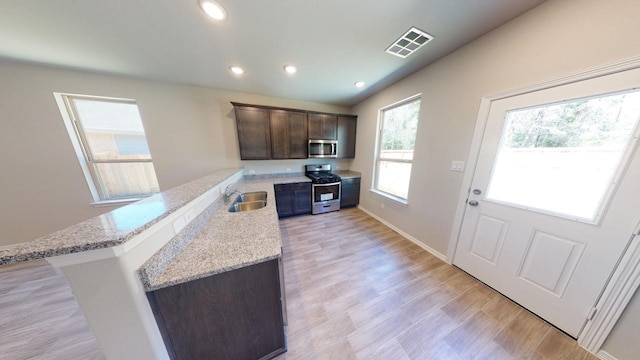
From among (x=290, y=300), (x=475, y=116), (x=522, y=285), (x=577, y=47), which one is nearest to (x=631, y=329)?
(x=522, y=285)

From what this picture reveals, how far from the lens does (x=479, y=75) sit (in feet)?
5.45

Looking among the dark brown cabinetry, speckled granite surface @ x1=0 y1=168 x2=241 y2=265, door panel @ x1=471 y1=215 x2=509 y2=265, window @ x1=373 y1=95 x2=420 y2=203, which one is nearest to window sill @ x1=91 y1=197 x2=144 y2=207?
the dark brown cabinetry

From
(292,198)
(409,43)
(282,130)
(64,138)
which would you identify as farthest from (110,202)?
(409,43)

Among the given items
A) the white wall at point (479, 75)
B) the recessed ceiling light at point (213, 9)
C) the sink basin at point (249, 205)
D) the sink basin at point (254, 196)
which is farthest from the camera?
the sink basin at point (254, 196)

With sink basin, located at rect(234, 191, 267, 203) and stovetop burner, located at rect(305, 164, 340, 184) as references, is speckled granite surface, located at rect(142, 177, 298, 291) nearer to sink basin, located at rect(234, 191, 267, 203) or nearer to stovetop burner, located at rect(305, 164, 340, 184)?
sink basin, located at rect(234, 191, 267, 203)

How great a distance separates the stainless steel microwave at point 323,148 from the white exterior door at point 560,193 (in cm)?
231

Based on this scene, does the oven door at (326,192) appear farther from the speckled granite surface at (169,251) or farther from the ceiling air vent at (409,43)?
the ceiling air vent at (409,43)

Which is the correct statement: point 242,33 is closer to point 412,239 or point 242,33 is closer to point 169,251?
point 169,251

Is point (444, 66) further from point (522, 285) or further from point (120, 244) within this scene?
point (120, 244)

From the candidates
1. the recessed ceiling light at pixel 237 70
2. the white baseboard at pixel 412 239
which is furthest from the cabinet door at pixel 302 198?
the recessed ceiling light at pixel 237 70

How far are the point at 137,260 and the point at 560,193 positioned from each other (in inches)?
112

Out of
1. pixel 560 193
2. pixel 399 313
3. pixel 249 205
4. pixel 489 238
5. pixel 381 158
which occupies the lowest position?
pixel 399 313

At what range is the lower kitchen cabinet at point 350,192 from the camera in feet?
11.6

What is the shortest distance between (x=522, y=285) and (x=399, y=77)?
2786mm
